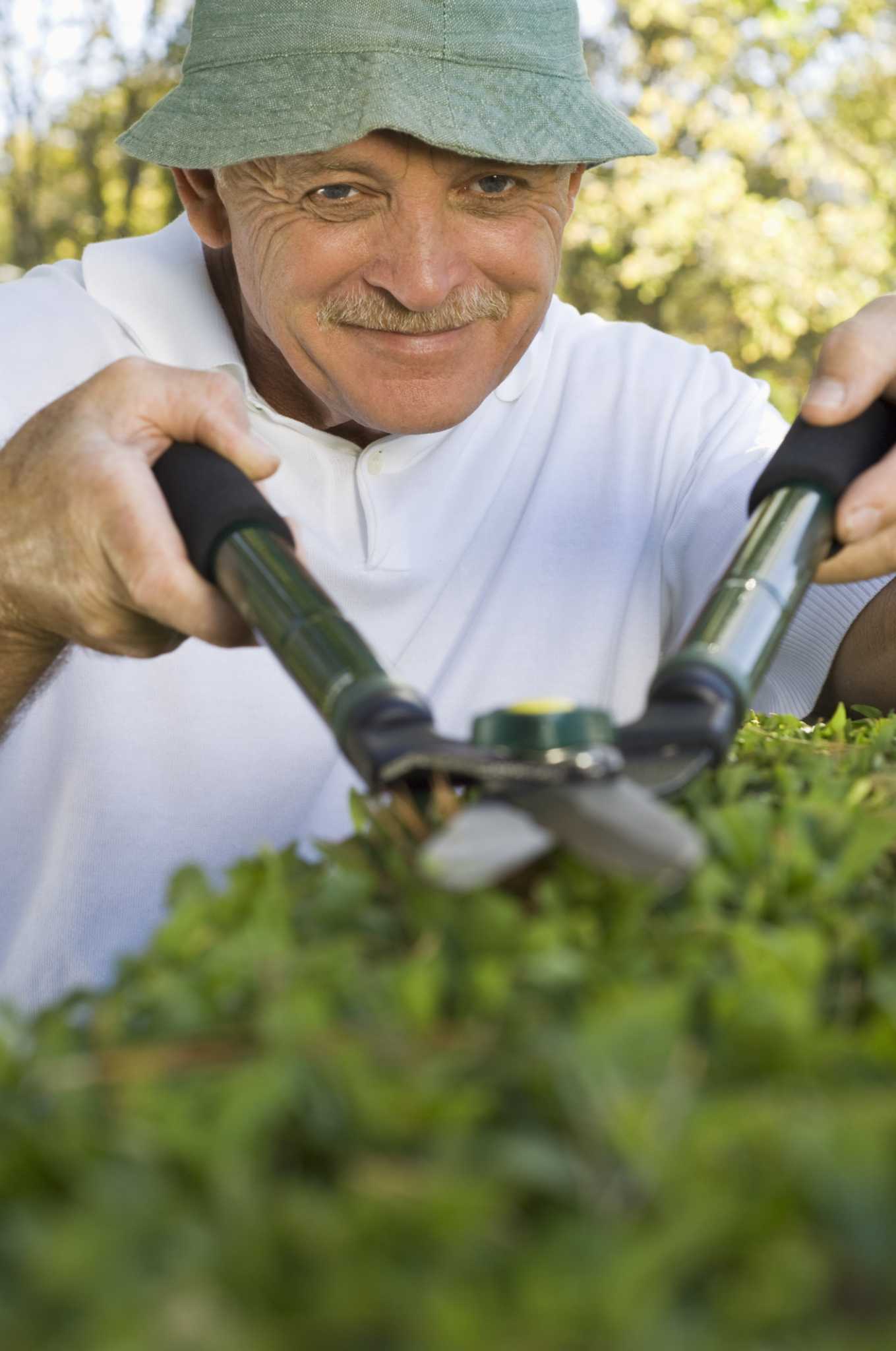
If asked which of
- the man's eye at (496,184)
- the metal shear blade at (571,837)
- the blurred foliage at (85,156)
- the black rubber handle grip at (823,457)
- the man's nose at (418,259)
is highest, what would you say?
the metal shear blade at (571,837)

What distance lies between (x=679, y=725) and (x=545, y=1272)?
2.00ft

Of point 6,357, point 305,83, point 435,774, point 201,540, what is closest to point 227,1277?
point 435,774

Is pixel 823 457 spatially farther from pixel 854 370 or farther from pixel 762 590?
pixel 762 590

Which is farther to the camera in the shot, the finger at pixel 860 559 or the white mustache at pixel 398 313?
the white mustache at pixel 398 313

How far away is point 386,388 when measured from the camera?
7.11ft

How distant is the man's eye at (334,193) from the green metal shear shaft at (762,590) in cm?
91

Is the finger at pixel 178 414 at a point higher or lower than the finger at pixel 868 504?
higher

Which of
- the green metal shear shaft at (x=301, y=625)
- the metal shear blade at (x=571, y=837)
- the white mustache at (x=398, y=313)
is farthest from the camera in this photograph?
the white mustache at (x=398, y=313)

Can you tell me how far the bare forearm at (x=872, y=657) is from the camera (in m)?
2.10

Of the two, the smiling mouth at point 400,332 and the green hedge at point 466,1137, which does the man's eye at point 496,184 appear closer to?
the smiling mouth at point 400,332

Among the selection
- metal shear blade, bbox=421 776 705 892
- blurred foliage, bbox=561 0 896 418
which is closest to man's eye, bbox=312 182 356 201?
metal shear blade, bbox=421 776 705 892

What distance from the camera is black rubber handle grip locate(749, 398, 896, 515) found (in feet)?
4.69

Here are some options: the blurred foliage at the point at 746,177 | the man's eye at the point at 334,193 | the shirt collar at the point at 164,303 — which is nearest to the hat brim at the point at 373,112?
the man's eye at the point at 334,193

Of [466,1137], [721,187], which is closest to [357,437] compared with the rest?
[466,1137]
